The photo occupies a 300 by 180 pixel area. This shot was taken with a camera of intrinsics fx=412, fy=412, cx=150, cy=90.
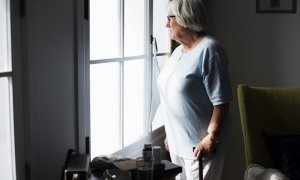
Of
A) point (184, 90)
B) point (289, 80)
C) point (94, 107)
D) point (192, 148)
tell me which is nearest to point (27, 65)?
A: point (94, 107)

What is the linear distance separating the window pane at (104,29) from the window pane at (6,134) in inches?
24.2

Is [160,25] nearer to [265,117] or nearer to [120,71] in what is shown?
[120,71]

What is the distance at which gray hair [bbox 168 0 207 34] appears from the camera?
73.4 inches

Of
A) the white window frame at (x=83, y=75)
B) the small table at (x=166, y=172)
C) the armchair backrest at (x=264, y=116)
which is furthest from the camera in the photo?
the armchair backrest at (x=264, y=116)

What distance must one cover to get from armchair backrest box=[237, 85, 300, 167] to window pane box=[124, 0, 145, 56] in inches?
24.8

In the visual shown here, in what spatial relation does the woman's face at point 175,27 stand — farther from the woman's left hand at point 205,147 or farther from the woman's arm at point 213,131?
the woman's left hand at point 205,147

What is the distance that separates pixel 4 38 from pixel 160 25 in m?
1.55

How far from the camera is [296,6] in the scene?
10.2ft

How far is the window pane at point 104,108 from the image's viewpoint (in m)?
1.96

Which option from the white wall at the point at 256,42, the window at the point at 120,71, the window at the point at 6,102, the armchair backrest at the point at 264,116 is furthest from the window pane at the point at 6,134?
the white wall at the point at 256,42

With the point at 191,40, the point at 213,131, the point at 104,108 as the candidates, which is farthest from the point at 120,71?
the point at 213,131

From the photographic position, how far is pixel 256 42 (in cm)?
321

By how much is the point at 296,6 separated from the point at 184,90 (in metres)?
1.68

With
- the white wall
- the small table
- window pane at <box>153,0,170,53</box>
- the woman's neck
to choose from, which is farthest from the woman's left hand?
the white wall
